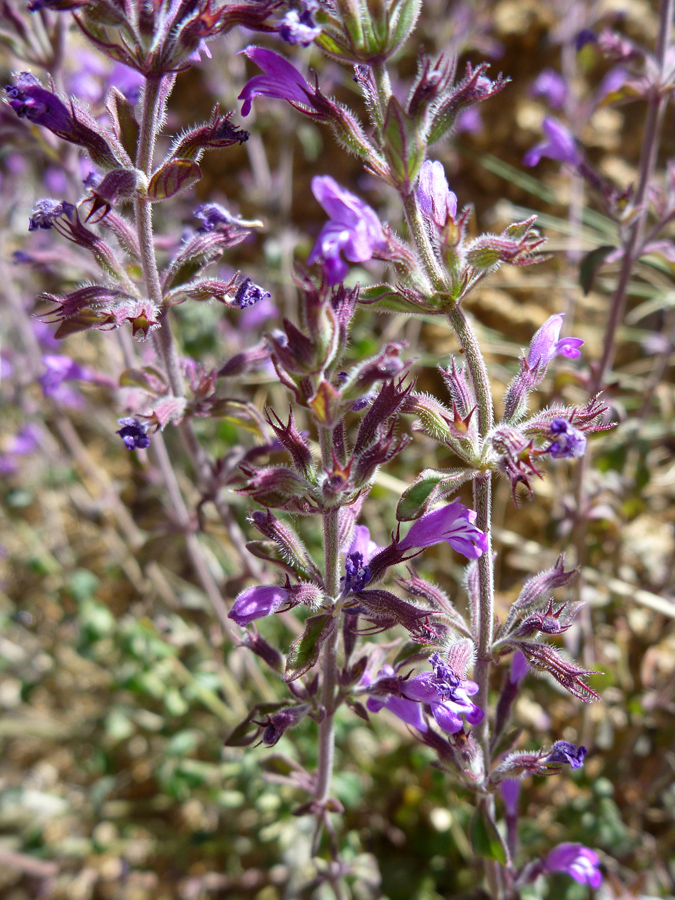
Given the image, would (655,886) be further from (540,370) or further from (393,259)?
(393,259)

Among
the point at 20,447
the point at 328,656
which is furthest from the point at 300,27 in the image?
the point at 20,447

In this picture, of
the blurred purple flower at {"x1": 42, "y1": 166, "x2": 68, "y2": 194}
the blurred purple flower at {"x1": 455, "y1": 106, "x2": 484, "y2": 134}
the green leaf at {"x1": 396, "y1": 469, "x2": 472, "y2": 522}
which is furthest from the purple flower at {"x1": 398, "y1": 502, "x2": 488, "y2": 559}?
the blurred purple flower at {"x1": 42, "y1": 166, "x2": 68, "y2": 194}

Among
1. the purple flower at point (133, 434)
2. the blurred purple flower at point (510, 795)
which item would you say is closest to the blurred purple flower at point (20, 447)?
the purple flower at point (133, 434)

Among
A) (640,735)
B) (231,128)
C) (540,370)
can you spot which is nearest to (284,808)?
(640,735)

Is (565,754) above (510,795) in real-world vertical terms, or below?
above

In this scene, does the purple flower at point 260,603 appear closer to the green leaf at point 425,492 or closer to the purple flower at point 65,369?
the green leaf at point 425,492

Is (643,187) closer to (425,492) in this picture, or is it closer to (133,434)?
(425,492)
